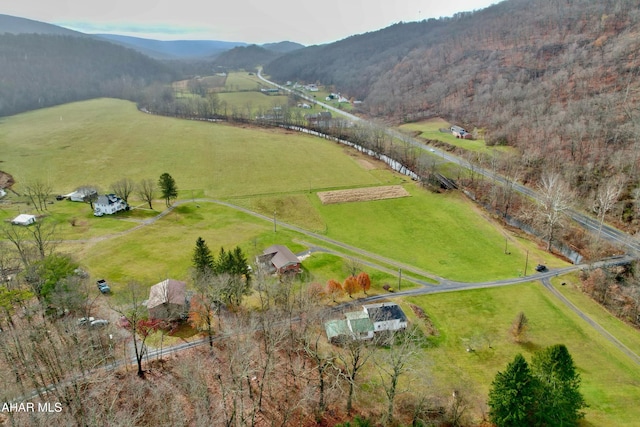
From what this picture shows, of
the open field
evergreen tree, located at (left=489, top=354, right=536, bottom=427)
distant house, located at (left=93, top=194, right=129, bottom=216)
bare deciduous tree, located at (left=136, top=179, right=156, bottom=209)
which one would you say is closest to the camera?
evergreen tree, located at (left=489, top=354, right=536, bottom=427)

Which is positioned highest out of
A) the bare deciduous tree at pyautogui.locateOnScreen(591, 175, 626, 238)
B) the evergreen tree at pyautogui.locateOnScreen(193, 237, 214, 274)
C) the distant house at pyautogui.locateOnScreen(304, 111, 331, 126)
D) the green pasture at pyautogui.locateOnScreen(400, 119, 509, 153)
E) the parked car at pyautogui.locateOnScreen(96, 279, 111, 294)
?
the distant house at pyautogui.locateOnScreen(304, 111, 331, 126)

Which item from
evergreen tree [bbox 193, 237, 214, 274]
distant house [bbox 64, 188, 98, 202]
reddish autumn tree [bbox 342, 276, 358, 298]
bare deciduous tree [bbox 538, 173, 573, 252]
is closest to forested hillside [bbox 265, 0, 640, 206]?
bare deciduous tree [bbox 538, 173, 573, 252]

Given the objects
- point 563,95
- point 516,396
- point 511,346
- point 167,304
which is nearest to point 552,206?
point 511,346

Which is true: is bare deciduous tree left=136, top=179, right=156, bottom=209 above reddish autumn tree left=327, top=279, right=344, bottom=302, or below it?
above

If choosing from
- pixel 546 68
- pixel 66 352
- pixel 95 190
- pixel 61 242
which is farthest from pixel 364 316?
pixel 546 68

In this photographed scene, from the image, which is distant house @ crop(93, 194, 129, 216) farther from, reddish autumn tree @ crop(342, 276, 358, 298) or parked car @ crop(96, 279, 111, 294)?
reddish autumn tree @ crop(342, 276, 358, 298)

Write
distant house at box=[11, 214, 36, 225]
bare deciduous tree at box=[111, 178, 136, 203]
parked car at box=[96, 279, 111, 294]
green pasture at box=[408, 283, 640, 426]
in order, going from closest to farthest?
green pasture at box=[408, 283, 640, 426]
parked car at box=[96, 279, 111, 294]
distant house at box=[11, 214, 36, 225]
bare deciduous tree at box=[111, 178, 136, 203]

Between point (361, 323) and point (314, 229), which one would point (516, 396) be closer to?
point (361, 323)
